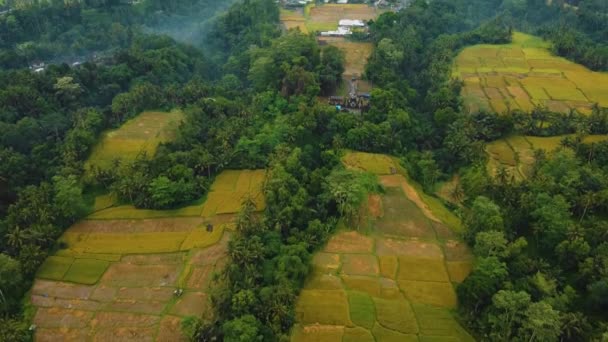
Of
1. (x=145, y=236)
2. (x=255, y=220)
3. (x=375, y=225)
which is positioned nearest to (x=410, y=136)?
(x=375, y=225)

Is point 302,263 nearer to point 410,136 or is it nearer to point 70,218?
point 70,218

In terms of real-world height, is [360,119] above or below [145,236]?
above

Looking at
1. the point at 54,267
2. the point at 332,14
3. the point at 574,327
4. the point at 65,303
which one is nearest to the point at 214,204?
the point at 54,267

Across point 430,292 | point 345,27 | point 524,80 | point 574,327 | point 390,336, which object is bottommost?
point 390,336

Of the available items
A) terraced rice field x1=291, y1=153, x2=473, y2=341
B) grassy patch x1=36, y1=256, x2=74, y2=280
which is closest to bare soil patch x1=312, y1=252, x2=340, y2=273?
terraced rice field x1=291, y1=153, x2=473, y2=341

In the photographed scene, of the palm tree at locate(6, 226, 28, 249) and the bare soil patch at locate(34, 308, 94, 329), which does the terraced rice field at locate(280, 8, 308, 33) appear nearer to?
the palm tree at locate(6, 226, 28, 249)

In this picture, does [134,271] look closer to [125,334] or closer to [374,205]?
[125,334]

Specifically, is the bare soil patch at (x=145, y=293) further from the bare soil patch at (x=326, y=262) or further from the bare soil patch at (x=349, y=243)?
the bare soil patch at (x=349, y=243)
